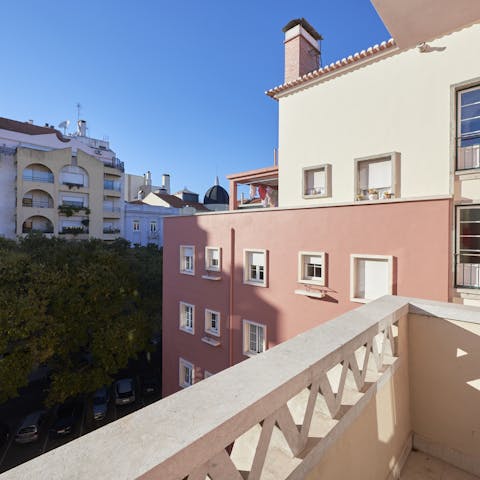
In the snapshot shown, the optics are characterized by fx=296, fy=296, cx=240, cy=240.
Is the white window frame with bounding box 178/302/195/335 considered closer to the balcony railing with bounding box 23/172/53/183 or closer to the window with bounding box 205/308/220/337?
the window with bounding box 205/308/220/337

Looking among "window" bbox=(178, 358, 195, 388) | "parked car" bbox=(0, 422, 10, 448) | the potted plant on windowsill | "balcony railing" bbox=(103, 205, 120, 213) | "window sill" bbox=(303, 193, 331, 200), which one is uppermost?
"balcony railing" bbox=(103, 205, 120, 213)

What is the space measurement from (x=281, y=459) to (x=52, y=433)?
739 inches

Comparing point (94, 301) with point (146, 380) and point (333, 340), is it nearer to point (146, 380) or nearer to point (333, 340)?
point (146, 380)

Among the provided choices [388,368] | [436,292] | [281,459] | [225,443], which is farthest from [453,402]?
[436,292]

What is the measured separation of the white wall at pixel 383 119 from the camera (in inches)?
360

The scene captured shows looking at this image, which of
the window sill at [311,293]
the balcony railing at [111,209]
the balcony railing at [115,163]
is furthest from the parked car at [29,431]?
the balcony railing at [115,163]

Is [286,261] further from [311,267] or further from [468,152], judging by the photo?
[468,152]

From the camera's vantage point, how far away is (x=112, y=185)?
3544 centimetres

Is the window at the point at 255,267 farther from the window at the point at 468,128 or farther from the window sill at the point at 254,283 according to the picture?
the window at the point at 468,128

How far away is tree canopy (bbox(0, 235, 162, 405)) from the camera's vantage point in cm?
1339

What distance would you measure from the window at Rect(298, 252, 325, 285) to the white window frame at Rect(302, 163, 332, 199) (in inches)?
108

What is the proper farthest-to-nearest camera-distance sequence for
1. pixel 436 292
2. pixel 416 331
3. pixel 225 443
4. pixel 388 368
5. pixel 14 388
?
1. pixel 14 388
2. pixel 436 292
3. pixel 416 331
4. pixel 388 368
5. pixel 225 443

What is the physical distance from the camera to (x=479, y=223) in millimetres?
8406

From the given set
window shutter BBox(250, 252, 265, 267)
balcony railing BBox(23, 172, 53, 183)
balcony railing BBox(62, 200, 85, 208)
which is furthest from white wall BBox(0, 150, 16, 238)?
window shutter BBox(250, 252, 265, 267)
